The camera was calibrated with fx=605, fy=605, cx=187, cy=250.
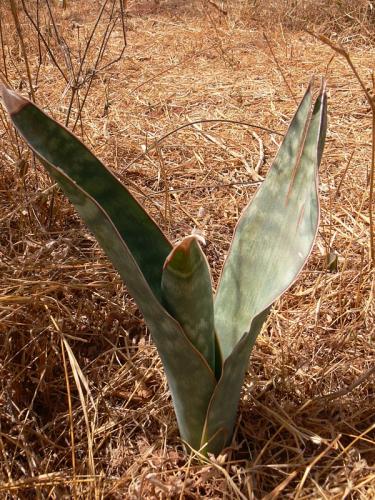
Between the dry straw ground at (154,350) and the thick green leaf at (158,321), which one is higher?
the thick green leaf at (158,321)

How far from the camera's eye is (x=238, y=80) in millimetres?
2709

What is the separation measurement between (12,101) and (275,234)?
39cm

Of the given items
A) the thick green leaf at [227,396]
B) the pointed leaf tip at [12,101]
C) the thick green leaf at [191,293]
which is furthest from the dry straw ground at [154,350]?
A: the pointed leaf tip at [12,101]

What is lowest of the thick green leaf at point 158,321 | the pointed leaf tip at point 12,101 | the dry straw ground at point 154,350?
the dry straw ground at point 154,350

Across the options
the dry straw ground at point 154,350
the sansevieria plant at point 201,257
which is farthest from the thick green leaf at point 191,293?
the dry straw ground at point 154,350

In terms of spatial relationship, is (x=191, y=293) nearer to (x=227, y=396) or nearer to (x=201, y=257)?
(x=201, y=257)

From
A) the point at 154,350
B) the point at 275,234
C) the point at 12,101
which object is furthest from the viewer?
the point at 154,350

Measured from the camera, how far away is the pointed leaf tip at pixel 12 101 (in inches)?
29.3

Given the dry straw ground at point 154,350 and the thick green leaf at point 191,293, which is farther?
the dry straw ground at point 154,350

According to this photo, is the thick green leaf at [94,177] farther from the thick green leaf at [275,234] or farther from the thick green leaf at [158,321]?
the thick green leaf at [275,234]

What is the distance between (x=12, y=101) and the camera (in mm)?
749

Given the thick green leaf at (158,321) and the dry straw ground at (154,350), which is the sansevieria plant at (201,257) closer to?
the thick green leaf at (158,321)

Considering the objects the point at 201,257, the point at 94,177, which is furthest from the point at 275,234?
the point at 94,177

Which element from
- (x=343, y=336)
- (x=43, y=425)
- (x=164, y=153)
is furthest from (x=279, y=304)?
(x=164, y=153)
